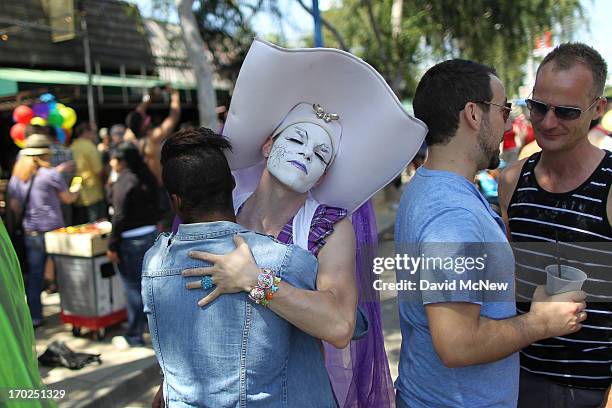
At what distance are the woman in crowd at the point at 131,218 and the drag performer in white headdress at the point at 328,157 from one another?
2.39 meters

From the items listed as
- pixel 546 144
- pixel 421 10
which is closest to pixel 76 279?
pixel 546 144

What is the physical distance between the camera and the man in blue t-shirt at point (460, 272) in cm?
127

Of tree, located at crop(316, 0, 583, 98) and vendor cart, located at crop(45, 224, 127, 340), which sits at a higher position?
tree, located at crop(316, 0, 583, 98)

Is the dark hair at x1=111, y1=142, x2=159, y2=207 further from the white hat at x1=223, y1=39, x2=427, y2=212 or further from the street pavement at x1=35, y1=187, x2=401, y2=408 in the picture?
the white hat at x1=223, y1=39, x2=427, y2=212

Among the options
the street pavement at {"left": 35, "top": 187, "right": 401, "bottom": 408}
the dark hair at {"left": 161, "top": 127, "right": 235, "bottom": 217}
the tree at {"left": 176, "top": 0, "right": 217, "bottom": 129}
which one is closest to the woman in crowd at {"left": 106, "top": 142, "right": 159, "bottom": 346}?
the street pavement at {"left": 35, "top": 187, "right": 401, "bottom": 408}

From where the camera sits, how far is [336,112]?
5.79 feet

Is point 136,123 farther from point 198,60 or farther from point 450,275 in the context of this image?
point 450,275

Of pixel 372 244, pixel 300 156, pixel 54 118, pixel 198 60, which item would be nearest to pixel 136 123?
pixel 198 60

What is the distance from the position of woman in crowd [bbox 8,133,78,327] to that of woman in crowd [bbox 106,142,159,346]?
0.91 metres

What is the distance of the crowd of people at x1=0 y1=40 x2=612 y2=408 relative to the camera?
4.20 feet

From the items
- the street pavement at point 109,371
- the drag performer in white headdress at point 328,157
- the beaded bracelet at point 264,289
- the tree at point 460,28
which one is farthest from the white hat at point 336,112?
the tree at point 460,28

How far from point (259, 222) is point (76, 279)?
126 inches

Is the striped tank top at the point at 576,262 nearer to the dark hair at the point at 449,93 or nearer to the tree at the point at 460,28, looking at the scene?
the dark hair at the point at 449,93

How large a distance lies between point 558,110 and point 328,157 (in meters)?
0.76
